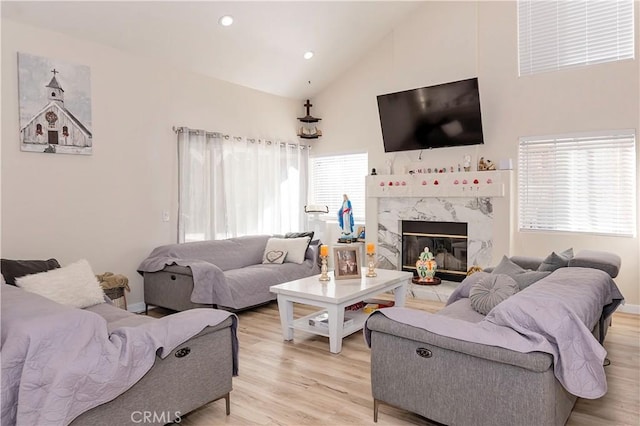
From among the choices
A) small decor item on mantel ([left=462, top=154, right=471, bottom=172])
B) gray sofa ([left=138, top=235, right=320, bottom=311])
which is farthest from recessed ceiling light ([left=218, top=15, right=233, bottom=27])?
small decor item on mantel ([left=462, top=154, right=471, bottom=172])

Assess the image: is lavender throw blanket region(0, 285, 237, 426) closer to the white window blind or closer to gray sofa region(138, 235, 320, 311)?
gray sofa region(138, 235, 320, 311)

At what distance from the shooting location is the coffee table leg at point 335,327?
11.5ft

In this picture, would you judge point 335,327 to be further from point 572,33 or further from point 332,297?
point 572,33

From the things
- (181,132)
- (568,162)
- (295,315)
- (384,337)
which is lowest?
(295,315)

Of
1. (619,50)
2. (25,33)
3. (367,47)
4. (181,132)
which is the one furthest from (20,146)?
(619,50)

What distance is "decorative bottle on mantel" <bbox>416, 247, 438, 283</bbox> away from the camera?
5.55 meters

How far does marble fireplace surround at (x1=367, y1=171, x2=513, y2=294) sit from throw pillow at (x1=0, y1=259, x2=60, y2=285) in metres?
4.10

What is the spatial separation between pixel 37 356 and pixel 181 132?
3836mm

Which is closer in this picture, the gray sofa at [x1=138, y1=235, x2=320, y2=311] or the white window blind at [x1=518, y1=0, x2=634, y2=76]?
the gray sofa at [x1=138, y1=235, x2=320, y2=311]

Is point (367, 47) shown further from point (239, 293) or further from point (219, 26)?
point (239, 293)

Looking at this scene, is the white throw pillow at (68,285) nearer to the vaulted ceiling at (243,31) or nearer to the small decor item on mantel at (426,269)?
the vaulted ceiling at (243,31)

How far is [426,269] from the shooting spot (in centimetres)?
555

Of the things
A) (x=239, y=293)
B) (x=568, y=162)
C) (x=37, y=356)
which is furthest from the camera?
(x=568, y=162)

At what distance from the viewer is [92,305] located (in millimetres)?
3330
